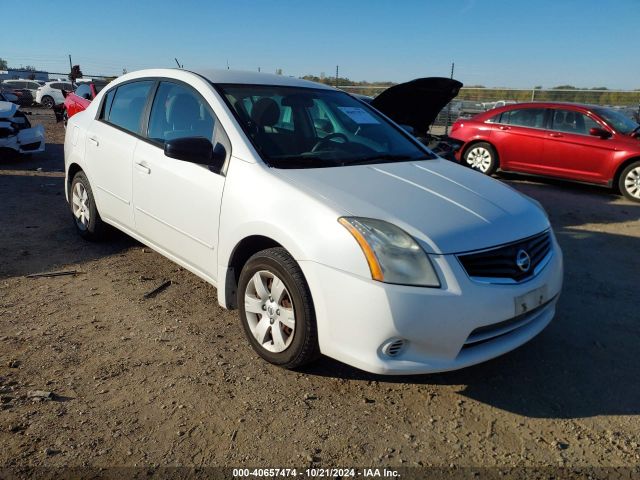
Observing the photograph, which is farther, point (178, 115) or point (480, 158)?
point (480, 158)

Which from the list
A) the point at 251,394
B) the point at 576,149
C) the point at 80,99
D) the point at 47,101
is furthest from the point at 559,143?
the point at 47,101

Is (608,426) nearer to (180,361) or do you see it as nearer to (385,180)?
(385,180)

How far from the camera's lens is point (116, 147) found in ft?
14.0

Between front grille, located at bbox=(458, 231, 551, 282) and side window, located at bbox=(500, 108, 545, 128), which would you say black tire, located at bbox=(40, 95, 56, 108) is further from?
front grille, located at bbox=(458, 231, 551, 282)

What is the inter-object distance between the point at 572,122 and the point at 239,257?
7.81 meters

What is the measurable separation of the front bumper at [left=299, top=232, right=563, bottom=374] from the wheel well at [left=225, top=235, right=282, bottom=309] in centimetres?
47

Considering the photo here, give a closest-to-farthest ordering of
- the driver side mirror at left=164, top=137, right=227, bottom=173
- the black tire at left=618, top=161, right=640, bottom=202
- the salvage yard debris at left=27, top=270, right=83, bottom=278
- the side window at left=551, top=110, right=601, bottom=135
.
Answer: the driver side mirror at left=164, top=137, right=227, bottom=173
the salvage yard debris at left=27, top=270, right=83, bottom=278
the black tire at left=618, top=161, right=640, bottom=202
the side window at left=551, top=110, right=601, bottom=135

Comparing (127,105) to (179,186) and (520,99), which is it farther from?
(520,99)

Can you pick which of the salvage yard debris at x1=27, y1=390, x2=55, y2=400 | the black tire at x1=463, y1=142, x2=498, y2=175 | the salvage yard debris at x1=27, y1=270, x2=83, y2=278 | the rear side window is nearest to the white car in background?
the black tire at x1=463, y1=142, x2=498, y2=175

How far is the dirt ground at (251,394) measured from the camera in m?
2.39

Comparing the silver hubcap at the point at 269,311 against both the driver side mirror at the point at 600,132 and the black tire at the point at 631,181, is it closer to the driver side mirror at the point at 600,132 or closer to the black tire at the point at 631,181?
the black tire at the point at 631,181

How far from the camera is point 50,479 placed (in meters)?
2.17

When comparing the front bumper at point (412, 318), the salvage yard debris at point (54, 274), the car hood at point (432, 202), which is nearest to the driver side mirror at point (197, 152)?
the car hood at point (432, 202)

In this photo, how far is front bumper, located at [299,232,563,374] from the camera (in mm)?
2449
